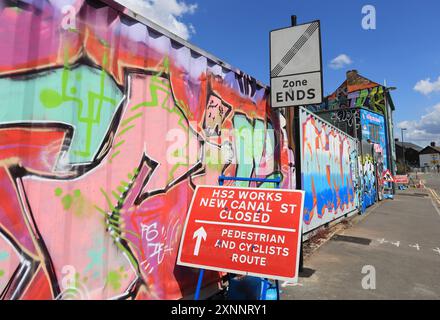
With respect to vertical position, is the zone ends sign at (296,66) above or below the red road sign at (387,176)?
above

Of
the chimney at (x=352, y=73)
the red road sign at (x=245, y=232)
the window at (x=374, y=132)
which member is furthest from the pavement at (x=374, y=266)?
the chimney at (x=352, y=73)

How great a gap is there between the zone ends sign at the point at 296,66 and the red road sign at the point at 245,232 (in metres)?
2.07

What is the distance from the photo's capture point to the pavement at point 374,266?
14.0 feet

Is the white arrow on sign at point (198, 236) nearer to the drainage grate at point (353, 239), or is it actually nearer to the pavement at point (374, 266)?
the pavement at point (374, 266)

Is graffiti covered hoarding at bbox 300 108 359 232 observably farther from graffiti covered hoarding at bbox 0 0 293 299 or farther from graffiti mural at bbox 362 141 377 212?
graffiti covered hoarding at bbox 0 0 293 299

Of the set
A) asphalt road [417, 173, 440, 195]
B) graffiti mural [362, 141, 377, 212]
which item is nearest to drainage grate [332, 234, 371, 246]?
graffiti mural [362, 141, 377, 212]

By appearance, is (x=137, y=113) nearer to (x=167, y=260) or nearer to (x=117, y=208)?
(x=117, y=208)

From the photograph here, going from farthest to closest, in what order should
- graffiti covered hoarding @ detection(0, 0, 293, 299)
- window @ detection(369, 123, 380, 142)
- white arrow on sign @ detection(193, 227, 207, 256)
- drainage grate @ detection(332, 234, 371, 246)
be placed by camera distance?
window @ detection(369, 123, 380, 142)
drainage grate @ detection(332, 234, 371, 246)
white arrow on sign @ detection(193, 227, 207, 256)
graffiti covered hoarding @ detection(0, 0, 293, 299)

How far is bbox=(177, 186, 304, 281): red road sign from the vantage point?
303 centimetres

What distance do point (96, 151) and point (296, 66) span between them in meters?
3.55

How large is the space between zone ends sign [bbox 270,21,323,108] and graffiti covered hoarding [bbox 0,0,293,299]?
1.44 meters

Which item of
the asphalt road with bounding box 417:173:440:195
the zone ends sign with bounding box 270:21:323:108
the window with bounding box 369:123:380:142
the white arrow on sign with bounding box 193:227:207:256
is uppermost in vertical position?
the window with bounding box 369:123:380:142

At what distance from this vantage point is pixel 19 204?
2.13 m
